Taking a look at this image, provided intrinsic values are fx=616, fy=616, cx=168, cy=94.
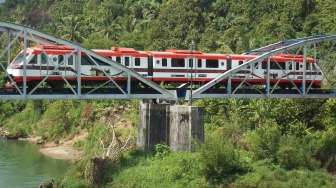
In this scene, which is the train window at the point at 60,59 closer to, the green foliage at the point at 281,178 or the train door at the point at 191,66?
the train door at the point at 191,66

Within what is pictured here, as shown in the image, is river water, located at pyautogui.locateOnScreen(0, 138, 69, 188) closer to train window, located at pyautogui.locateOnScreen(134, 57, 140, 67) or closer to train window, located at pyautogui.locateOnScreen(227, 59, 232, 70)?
train window, located at pyautogui.locateOnScreen(134, 57, 140, 67)

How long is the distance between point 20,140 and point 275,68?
32.5 metres

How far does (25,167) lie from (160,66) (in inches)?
629

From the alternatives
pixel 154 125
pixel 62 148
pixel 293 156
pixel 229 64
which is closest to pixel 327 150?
pixel 293 156

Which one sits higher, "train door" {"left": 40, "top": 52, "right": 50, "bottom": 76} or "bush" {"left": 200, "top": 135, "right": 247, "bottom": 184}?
"train door" {"left": 40, "top": 52, "right": 50, "bottom": 76}

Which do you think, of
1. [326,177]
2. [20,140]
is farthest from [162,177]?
[20,140]

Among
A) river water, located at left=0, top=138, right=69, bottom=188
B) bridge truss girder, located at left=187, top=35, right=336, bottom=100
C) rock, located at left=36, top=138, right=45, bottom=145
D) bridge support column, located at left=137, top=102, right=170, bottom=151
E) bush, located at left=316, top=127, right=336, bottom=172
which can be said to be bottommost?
rock, located at left=36, top=138, right=45, bottom=145

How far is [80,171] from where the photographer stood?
3678 cm

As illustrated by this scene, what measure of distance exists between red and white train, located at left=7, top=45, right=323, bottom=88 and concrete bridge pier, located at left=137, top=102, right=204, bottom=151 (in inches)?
94.4

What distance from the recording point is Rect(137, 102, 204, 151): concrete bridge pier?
113 ft

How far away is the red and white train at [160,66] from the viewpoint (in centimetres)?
3400

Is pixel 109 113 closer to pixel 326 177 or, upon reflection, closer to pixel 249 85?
pixel 249 85

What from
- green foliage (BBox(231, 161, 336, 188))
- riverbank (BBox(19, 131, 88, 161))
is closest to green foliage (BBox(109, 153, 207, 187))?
A: green foliage (BBox(231, 161, 336, 188))

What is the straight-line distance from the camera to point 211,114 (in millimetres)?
46719
